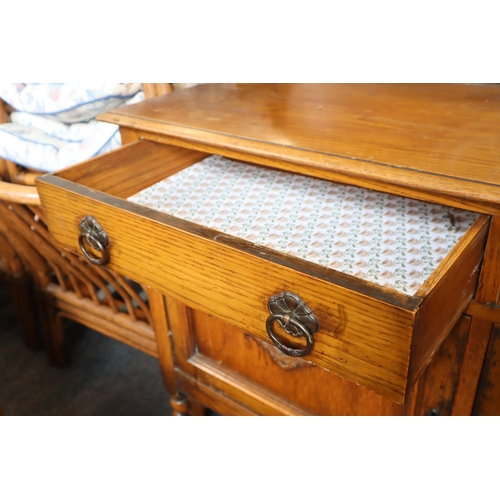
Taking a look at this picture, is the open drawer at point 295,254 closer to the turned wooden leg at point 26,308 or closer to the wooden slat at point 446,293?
the wooden slat at point 446,293

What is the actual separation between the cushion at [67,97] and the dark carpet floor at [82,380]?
80 cm

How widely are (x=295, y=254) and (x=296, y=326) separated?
6.9 inches

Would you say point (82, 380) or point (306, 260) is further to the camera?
point (82, 380)

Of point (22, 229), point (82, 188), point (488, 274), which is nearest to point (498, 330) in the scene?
point (488, 274)

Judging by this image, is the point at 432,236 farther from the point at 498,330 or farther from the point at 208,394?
the point at 208,394

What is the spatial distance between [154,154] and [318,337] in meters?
0.57

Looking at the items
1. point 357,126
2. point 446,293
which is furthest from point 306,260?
point 357,126

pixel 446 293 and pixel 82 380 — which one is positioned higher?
pixel 446 293

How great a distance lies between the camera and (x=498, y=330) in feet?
2.79

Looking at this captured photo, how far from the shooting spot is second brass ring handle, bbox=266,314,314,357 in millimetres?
684

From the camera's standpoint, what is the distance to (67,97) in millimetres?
1463

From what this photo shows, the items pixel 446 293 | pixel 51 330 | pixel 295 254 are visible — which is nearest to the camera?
pixel 446 293

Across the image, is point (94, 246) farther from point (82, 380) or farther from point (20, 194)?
point (82, 380)

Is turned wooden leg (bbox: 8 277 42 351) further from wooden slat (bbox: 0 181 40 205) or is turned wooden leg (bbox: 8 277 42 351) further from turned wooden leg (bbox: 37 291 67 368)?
wooden slat (bbox: 0 181 40 205)
